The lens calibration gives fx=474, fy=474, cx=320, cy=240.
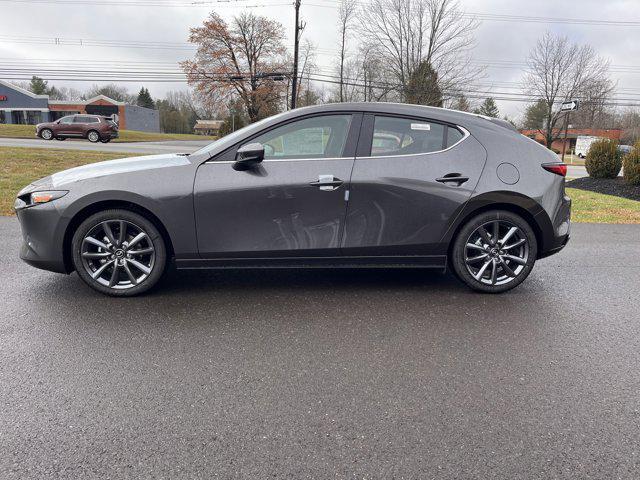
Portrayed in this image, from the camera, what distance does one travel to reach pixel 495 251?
169 inches

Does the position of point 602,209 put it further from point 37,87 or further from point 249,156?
point 37,87

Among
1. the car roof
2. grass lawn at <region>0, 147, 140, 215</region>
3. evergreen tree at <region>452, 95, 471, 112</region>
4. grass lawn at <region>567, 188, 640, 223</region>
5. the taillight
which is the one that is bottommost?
grass lawn at <region>567, 188, 640, 223</region>

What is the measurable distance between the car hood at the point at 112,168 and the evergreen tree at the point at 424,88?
1060 inches

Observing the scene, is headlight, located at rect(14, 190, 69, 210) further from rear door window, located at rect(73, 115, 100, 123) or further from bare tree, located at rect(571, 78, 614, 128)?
bare tree, located at rect(571, 78, 614, 128)

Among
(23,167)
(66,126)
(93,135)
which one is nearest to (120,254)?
(23,167)

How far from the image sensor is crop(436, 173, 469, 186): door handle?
4.10 m

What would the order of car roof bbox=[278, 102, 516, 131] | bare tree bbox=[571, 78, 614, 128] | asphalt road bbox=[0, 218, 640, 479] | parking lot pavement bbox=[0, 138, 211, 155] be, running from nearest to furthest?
asphalt road bbox=[0, 218, 640, 479] → car roof bbox=[278, 102, 516, 131] → parking lot pavement bbox=[0, 138, 211, 155] → bare tree bbox=[571, 78, 614, 128]

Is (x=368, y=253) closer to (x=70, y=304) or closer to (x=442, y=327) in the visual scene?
(x=442, y=327)

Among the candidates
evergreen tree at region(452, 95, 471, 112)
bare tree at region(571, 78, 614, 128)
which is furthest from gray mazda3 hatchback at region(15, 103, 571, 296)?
bare tree at region(571, 78, 614, 128)

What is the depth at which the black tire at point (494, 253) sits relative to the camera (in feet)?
13.9

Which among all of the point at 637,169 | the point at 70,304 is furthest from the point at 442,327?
the point at 637,169

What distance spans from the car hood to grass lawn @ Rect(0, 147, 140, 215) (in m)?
4.68

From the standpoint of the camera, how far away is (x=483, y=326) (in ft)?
11.9

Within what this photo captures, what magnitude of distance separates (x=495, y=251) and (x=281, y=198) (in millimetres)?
1993
